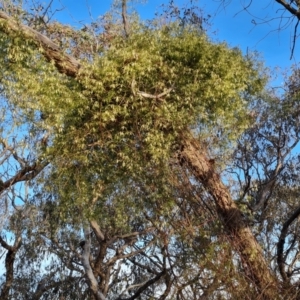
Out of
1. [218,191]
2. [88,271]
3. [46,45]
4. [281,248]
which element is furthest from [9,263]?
[46,45]

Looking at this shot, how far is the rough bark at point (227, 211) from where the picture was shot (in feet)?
17.6

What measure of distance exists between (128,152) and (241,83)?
5.68 ft

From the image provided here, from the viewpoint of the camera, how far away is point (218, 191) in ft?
18.8

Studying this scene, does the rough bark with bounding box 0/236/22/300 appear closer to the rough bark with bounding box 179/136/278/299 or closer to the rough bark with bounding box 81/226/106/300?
the rough bark with bounding box 81/226/106/300

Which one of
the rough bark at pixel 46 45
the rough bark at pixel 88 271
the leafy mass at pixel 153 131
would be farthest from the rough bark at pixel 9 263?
the rough bark at pixel 46 45

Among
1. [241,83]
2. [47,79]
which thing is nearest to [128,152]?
[47,79]

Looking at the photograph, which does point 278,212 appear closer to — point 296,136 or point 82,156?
point 296,136

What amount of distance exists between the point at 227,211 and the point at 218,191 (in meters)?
0.27

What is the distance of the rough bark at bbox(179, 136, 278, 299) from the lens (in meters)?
5.38

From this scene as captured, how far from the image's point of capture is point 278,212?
10.5m

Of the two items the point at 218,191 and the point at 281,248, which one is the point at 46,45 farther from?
the point at 281,248

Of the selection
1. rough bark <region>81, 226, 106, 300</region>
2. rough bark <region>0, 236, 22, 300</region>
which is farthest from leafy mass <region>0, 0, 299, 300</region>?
rough bark <region>0, 236, 22, 300</region>

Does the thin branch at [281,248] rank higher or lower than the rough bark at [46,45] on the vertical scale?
lower

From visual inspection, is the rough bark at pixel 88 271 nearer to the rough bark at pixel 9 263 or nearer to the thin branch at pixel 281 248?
the rough bark at pixel 9 263
